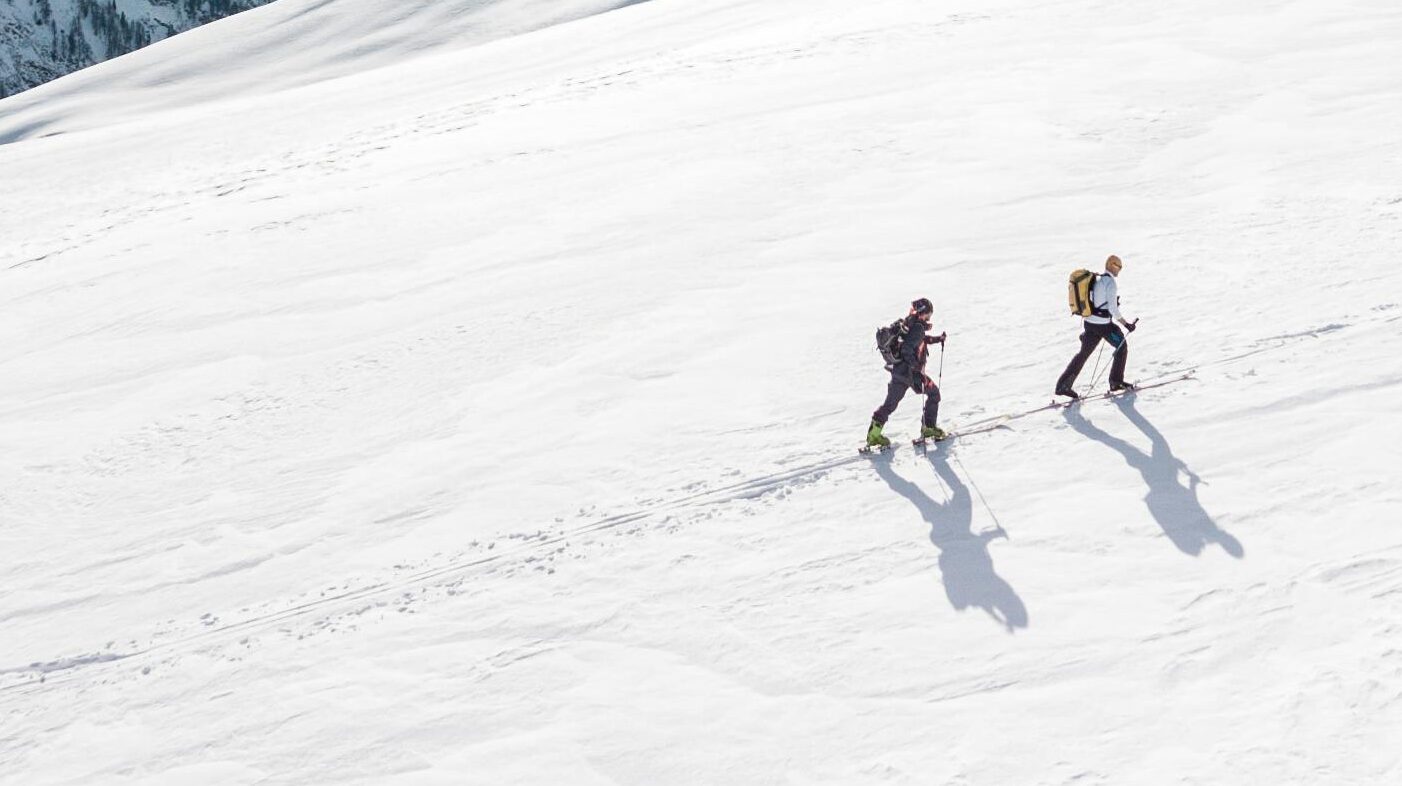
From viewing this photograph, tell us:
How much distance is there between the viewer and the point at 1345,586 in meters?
6.89

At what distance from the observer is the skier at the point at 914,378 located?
28.7 ft

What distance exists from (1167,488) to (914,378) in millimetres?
2059

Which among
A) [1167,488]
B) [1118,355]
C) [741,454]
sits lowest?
[1167,488]

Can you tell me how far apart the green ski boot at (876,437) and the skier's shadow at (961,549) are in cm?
16

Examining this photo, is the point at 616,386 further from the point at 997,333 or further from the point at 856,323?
the point at 997,333

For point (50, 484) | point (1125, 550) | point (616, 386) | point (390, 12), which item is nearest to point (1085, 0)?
point (616, 386)

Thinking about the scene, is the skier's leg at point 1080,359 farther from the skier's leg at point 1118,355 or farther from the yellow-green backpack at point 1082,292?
the yellow-green backpack at point 1082,292

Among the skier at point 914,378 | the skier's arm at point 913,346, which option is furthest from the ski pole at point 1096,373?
the skier's arm at point 913,346

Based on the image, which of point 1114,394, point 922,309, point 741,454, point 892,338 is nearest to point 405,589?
point 741,454

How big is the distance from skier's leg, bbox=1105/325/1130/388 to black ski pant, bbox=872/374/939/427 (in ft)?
5.31

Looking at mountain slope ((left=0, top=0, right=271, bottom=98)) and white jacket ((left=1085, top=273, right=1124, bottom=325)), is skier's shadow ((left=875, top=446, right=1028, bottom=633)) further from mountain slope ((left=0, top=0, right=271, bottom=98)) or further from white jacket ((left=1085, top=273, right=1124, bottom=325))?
mountain slope ((left=0, top=0, right=271, bottom=98))

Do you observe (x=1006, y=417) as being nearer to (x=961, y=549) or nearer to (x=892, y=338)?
(x=892, y=338)

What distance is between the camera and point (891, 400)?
9102 mm

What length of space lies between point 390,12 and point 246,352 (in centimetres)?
3923
